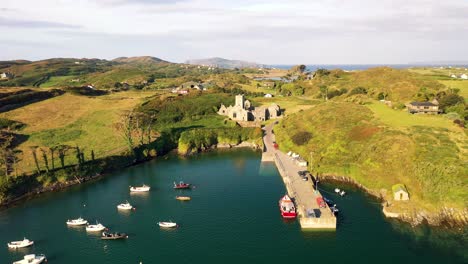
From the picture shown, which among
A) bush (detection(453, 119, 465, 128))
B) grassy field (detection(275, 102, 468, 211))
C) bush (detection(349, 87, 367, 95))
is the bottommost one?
grassy field (detection(275, 102, 468, 211))

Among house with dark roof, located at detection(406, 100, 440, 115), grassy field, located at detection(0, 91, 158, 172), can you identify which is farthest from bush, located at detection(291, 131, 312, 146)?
grassy field, located at detection(0, 91, 158, 172)

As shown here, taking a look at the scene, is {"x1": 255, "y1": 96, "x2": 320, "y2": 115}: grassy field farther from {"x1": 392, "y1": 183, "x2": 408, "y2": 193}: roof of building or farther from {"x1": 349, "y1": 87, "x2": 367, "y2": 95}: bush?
{"x1": 392, "y1": 183, "x2": 408, "y2": 193}: roof of building

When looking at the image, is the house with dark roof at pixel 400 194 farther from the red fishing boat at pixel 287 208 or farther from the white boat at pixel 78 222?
the white boat at pixel 78 222

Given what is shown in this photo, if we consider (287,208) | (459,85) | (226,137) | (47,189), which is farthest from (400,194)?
(459,85)

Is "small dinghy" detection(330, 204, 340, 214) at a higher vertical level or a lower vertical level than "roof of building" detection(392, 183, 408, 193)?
lower

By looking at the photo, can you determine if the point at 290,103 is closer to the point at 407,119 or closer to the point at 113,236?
the point at 407,119

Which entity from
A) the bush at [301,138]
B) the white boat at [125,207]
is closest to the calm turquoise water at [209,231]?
the white boat at [125,207]

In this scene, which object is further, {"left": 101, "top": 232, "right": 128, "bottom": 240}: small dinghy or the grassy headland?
the grassy headland
